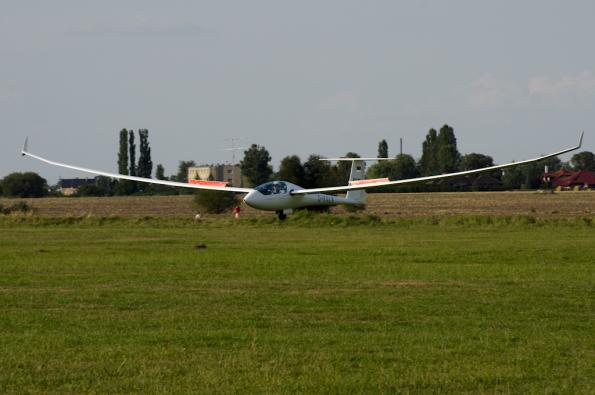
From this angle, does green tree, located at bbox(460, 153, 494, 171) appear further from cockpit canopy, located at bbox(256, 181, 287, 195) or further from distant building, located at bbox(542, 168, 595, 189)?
cockpit canopy, located at bbox(256, 181, 287, 195)

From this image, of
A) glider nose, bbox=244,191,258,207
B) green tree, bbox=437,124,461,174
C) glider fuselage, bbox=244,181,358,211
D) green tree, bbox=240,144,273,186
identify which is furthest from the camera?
green tree, bbox=437,124,461,174

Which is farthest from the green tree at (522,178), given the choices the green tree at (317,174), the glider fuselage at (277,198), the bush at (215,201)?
the glider fuselage at (277,198)

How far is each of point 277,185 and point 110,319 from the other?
30.7 m

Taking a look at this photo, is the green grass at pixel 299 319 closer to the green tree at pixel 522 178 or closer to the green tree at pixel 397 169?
the green tree at pixel 397 169

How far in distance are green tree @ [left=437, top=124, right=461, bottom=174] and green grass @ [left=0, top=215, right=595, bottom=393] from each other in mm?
104570

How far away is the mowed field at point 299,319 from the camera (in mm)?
8859

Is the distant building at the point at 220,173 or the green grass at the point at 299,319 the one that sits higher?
the distant building at the point at 220,173

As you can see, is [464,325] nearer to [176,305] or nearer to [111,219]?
[176,305]

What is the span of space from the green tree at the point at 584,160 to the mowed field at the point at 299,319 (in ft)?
496

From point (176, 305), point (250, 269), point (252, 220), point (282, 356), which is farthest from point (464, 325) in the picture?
point (252, 220)

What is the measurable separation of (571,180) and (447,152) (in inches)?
687

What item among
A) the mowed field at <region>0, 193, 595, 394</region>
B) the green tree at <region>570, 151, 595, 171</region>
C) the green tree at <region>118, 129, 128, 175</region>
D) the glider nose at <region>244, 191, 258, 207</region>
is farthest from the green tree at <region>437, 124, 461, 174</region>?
the mowed field at <region>0, 193, 595, 394</region>

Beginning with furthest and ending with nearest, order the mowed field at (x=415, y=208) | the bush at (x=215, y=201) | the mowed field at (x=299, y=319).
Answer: the mowed field at (x=415, y=208) < the bush at (x=215, y=201) < the mowed field at (x=299, y=319)

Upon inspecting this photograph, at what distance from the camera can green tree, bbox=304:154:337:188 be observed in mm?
51812
